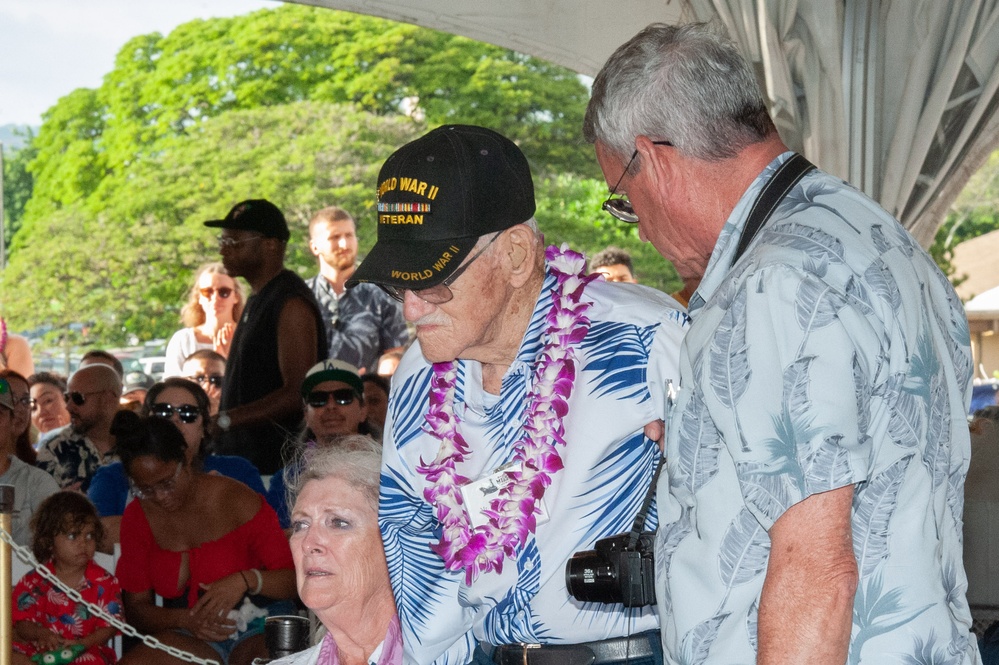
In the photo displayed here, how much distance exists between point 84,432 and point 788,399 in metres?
5.95

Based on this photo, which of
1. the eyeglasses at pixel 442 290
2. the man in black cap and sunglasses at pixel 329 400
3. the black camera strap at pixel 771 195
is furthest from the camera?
the man in black cap and sunglasses at pixel 329 400

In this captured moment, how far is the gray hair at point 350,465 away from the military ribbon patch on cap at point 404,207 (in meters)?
0.88

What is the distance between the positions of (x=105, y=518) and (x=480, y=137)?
382 centimetres

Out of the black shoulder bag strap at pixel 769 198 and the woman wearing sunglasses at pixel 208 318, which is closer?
the black shoulder bag strap at pixel 769 198

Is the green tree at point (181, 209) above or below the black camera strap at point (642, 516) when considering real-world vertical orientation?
above

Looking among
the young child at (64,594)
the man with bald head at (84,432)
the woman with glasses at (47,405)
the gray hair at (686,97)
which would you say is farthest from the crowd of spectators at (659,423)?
the woman with glasses at (47,405)

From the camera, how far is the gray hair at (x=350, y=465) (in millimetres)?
2863

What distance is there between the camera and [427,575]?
2309 millimetres

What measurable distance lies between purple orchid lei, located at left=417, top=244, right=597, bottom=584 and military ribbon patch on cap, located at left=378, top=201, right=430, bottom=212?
12.6 inches

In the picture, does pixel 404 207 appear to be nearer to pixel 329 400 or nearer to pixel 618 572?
pixel 618 572

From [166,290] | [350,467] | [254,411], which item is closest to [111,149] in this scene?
[166,290]

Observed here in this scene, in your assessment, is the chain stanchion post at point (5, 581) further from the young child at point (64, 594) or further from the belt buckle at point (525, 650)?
the belt buckle at point (525, 650)

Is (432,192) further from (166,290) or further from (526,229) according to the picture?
(166,290)

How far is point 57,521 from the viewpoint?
4957 millimetres
